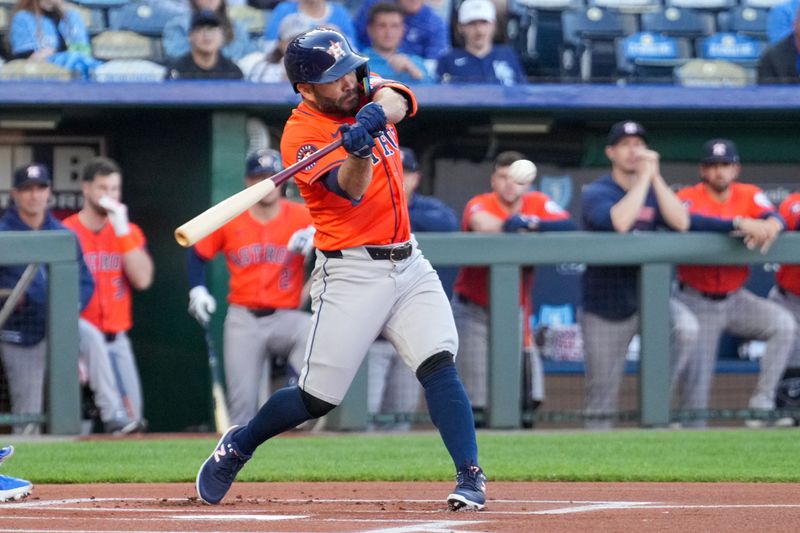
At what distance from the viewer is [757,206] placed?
8.53 m

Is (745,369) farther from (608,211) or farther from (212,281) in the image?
(212,281)

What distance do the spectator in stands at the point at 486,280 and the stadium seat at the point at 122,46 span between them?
284 centimetres

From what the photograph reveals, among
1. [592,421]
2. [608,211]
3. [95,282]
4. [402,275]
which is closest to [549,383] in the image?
[592,421]

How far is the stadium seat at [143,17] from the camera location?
34.4ft

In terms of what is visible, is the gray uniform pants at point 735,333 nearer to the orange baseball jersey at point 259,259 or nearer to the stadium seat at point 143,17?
the orange baseball jersey at point 259,259

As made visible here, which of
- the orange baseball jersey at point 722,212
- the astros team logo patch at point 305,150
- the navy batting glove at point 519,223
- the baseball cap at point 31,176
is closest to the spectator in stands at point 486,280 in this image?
the navy batting glove at point 519,223

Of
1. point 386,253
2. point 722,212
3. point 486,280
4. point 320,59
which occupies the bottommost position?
point 486,280

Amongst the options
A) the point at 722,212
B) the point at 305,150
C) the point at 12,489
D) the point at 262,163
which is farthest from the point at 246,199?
the point at 722,212

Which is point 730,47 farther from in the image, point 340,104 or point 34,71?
point 340,104

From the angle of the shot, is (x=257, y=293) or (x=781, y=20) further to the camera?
(x=781, y=20)

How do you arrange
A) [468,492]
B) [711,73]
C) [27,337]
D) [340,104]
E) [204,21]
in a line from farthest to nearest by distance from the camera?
[711,73] → [204,21] → [27,337] → [340,104] → [468,492]

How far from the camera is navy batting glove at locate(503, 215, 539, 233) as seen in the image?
835 centimetres

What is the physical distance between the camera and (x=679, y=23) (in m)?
11.8

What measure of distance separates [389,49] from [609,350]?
2557 millimetres
